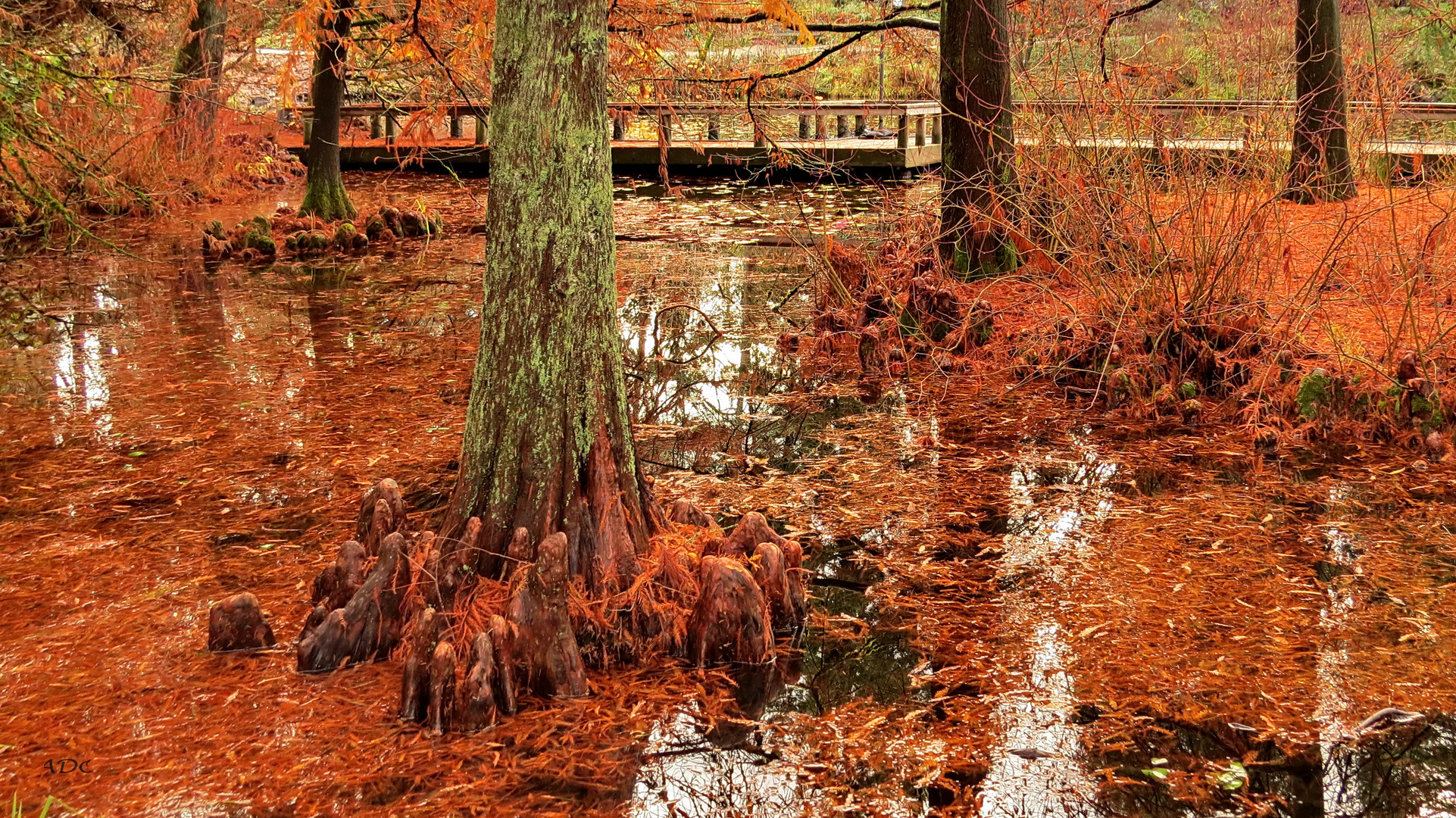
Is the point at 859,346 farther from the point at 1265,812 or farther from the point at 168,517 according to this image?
the point at 1265,812

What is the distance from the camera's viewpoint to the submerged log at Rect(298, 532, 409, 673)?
4.36m

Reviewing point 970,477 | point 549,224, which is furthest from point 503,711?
point 970,477

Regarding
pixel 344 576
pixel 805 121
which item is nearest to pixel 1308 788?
pixel 344 576

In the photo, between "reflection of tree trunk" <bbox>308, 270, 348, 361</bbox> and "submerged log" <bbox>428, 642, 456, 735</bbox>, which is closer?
"submerged log" <bbox>428, 642, 456, 735</bbox>

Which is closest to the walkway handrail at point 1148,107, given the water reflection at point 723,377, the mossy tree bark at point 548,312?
the mossy tree bark at point 548,312

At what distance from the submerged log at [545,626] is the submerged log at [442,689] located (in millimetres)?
275

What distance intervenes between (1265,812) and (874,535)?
8.19 feet

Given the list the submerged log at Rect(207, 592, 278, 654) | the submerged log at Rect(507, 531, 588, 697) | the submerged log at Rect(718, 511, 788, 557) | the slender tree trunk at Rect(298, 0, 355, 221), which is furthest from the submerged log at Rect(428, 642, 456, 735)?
the slender tree trunk at Rect(298, 0, 355, 221)

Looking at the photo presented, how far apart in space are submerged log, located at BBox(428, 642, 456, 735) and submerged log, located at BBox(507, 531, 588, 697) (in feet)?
0.90

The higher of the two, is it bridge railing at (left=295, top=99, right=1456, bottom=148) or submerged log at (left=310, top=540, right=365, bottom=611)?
bridge railing at (left=295, top=99, right=1456, bottom=148)

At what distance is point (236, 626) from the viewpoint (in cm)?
447

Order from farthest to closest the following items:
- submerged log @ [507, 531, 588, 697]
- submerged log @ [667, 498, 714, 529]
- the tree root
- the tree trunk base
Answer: the tree trunk base < submerged log @ [667, 498, 714, 529] < submerged log @ [507, 531, 588, 697] < the tree root

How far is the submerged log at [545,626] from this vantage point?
416 centimetres

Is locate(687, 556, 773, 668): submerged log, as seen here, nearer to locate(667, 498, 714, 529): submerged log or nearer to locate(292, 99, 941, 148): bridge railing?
locate(667, 498, 714, 529): submerged log
